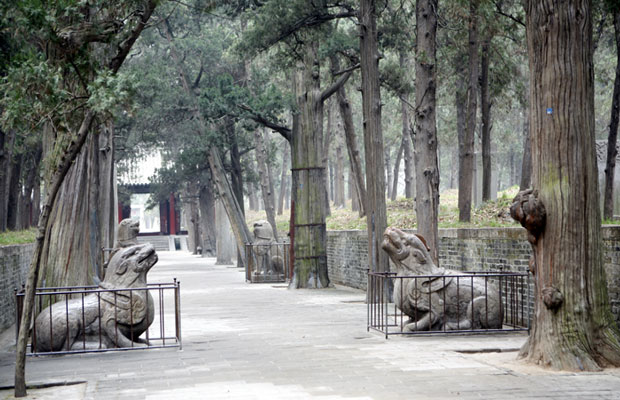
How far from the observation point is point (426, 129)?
16.0 m

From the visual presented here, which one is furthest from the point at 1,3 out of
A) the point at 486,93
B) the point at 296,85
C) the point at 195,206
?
the point at 195,206

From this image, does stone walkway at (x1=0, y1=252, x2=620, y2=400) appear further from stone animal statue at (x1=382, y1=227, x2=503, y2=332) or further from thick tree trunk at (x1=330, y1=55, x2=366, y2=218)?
thick tree trunk at (x1=330, y1=55, x2=366, y2=218)

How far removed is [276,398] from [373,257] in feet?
35.4

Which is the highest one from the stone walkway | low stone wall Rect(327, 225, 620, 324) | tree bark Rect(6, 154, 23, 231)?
tree bark Rect(6, 154, 23, 231)

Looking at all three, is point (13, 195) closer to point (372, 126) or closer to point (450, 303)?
point (372, 126)

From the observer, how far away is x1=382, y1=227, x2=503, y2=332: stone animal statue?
1155 cm

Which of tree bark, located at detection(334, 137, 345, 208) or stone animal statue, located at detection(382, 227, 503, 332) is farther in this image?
tree bark, located at detection(334, 137, 345, 208)

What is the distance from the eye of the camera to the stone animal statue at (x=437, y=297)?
37.9ft

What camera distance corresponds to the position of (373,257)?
707 inches

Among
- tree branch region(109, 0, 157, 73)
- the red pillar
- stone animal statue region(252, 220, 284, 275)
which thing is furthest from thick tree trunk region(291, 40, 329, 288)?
the red pillar

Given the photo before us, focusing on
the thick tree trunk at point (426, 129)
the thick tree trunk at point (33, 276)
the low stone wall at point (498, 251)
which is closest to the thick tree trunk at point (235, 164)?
the thick tree trunk at point (426, 129)

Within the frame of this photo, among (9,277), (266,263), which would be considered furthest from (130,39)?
(266,263)

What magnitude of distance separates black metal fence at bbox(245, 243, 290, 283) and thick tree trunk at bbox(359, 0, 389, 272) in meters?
8.30

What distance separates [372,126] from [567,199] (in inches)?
380
